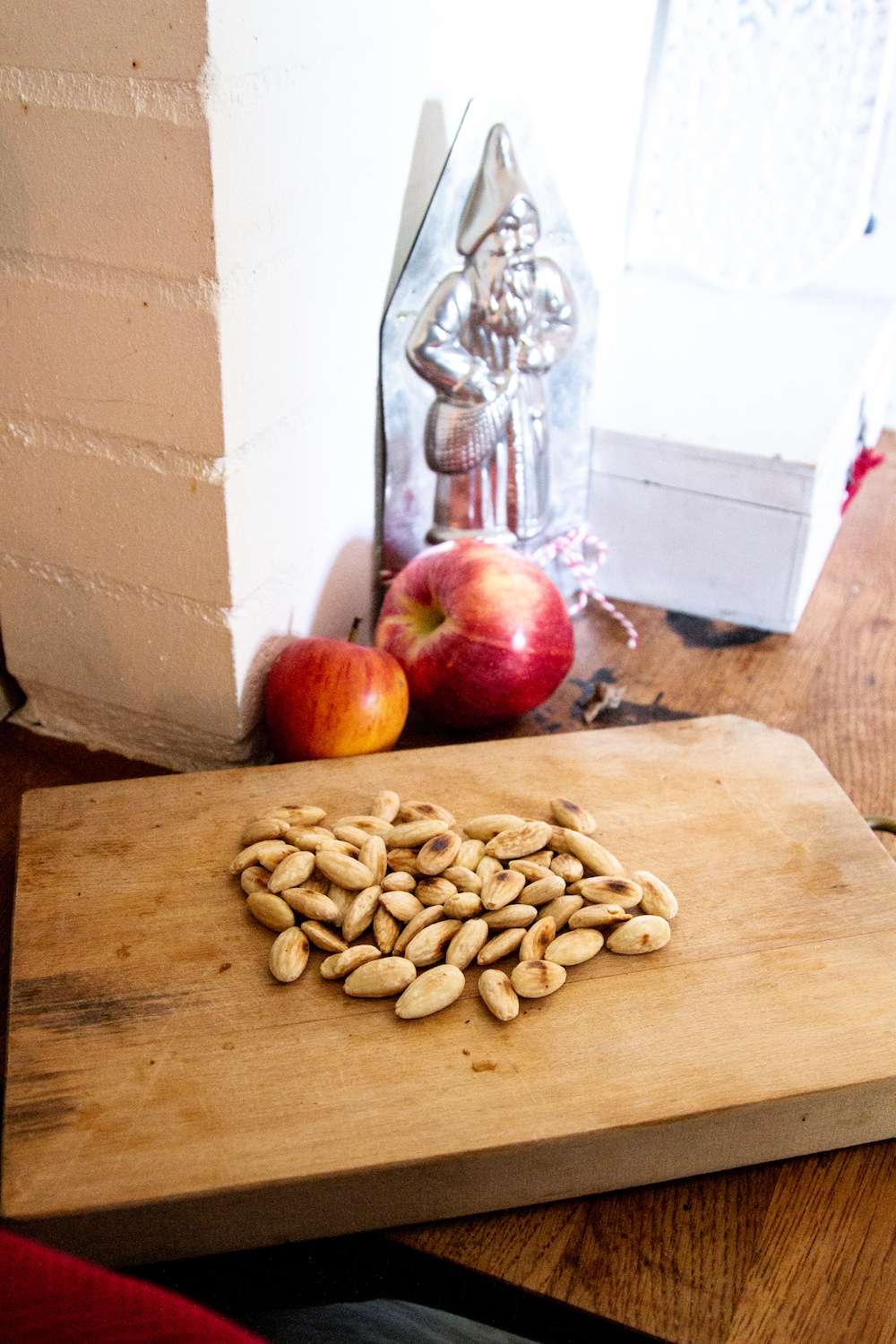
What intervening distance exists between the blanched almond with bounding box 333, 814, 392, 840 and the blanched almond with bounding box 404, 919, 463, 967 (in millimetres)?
71

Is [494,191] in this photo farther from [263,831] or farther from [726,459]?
[263,831]

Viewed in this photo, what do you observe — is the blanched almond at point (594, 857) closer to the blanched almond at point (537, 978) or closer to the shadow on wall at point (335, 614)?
the blanched almond at point (537, 978)

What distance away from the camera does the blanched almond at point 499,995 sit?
0.51 m

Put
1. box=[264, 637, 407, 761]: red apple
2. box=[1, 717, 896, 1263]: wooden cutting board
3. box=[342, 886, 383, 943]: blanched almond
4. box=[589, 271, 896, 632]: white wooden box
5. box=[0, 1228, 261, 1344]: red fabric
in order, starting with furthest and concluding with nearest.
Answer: box=[589, 271, 896, 632]: white wooden box → box=[264, 637, 407, 761]: red apple → box=[342, 886, 383, 943]: blanched almond → box=[1, 717, 896, 1263]: wooden cutting board → box=[0, 1228, 261, 1344]: red fabric

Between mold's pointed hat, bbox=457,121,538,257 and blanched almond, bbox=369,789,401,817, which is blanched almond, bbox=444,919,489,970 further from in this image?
mold's pointed hat, bbox=457,121,538,257

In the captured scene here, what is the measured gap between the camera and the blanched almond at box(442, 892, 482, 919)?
56cm

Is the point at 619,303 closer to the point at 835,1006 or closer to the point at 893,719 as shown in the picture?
the point at 893,719

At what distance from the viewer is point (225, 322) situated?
59cm

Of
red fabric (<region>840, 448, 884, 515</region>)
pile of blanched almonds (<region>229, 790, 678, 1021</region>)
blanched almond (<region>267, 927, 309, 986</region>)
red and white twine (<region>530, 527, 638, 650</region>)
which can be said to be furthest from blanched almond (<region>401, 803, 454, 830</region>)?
red fabric (<region>840, 448, 884, 515</region>)

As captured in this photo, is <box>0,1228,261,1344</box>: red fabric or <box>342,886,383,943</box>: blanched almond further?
<box>342,886,383,943</box>: blanched almond

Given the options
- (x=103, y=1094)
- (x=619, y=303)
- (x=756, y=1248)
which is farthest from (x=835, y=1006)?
(x=619, y=303)

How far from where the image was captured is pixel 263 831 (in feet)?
1.95

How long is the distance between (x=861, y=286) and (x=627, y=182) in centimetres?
37

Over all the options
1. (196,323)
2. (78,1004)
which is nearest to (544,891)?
(78,1004)
